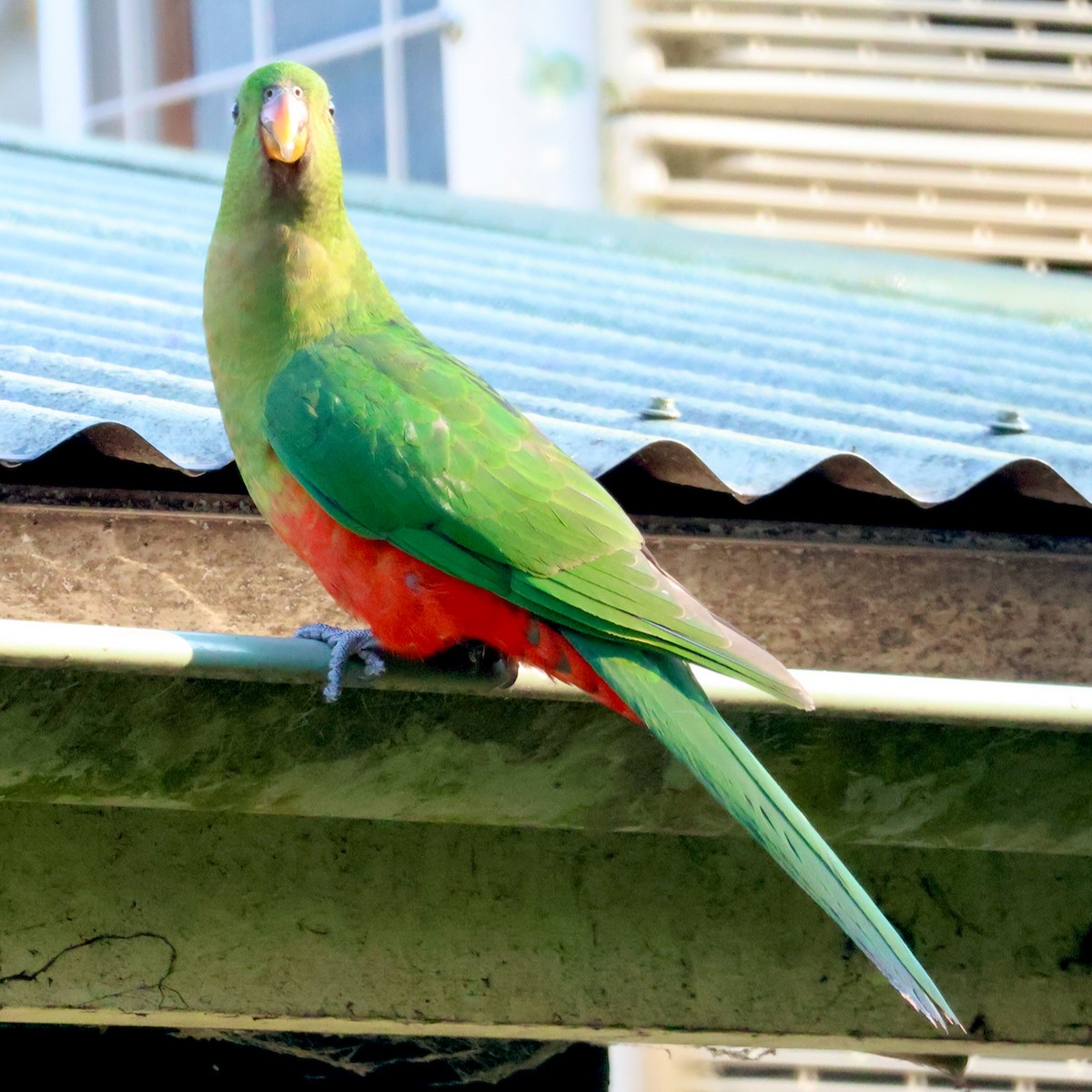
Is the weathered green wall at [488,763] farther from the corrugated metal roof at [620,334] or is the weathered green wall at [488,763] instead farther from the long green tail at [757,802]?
the corrugated metal roof at [620,334]

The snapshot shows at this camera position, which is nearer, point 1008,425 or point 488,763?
point 488,763

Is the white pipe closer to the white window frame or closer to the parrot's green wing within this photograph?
the parrot's green wing

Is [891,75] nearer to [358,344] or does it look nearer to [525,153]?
[525,153]

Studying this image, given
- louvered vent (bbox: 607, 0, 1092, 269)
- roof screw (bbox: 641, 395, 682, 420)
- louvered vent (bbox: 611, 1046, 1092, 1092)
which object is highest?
louvered vent (bbox: 607, 0, 1092, 269)

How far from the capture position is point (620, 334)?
3660 millimetres

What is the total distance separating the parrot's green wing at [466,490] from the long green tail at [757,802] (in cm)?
6

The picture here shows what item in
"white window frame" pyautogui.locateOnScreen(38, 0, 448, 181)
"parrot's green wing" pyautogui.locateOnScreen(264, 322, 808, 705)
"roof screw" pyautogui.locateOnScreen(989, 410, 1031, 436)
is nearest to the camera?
"parrot's green wing" pyautogui.locateOnScreen(264, 322, 808, 705)

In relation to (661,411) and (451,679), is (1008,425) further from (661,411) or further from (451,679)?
(451,679)

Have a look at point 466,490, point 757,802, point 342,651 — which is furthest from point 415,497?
point 757,802

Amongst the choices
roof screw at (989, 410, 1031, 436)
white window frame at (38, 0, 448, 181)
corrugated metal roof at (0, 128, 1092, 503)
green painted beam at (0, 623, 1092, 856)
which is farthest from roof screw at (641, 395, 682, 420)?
white window frame at (38, 0, 448, 181)

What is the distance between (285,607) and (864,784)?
37.6 inches

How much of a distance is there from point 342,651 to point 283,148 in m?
0.80

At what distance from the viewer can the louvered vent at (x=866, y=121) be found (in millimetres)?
5551

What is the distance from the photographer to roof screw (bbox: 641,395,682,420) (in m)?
2.92
